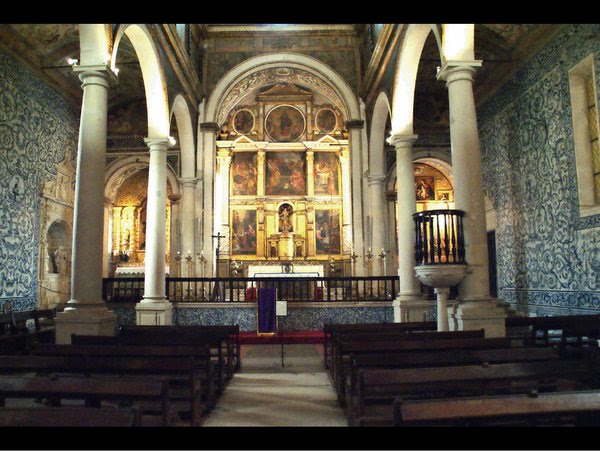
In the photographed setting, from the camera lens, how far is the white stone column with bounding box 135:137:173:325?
39.7ft

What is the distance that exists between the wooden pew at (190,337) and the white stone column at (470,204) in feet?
11.9

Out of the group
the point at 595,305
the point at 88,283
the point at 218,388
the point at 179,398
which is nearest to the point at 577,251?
the point at 595,305

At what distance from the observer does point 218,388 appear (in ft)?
21.9

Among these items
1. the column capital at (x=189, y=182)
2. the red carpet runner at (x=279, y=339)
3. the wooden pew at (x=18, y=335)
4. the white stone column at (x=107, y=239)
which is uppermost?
the column capital at (x=189, y=182)

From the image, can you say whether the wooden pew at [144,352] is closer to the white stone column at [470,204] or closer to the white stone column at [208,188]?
the white stone column at [470,204]

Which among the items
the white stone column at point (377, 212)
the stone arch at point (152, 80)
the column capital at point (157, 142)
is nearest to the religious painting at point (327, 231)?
the white stone column at point (377, 212)

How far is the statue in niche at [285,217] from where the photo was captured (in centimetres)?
2038

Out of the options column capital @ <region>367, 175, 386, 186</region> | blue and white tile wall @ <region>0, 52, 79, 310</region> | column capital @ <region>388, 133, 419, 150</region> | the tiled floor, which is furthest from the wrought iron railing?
blue and white tile wall @ <region>0, 52, 79, 310</region>

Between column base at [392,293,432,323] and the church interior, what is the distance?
40mm

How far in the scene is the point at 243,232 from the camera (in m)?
20.3

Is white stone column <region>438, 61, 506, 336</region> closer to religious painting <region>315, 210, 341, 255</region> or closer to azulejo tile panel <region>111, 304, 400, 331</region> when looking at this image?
azulejo tile panel <region>111, 304, 400, 331</region>

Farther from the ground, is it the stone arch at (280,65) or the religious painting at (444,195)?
the stone arch at (280,65)

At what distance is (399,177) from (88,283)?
741 cm
